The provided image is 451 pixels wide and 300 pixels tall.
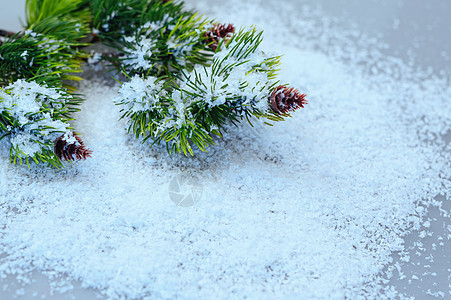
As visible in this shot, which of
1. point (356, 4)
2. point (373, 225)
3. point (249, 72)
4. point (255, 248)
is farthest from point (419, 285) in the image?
point (356, 4)

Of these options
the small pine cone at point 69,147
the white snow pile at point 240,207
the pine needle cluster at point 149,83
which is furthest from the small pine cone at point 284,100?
the small pine cone at point 69,147

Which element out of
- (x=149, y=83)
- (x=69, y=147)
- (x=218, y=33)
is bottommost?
(x=69, y=147)

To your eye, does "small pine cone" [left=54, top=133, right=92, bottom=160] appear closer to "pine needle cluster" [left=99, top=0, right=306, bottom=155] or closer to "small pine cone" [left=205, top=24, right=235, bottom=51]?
"pine needle cluster" [left=99, top=0, right=306, bottom=155]

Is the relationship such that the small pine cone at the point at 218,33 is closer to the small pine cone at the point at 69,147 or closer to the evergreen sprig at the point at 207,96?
the evergreen sprig at the point at 207,96

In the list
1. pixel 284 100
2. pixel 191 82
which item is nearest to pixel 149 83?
pixel 191 82

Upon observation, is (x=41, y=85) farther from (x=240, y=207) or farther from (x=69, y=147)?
(x=240, y=207)

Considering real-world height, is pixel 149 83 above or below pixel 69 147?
above
